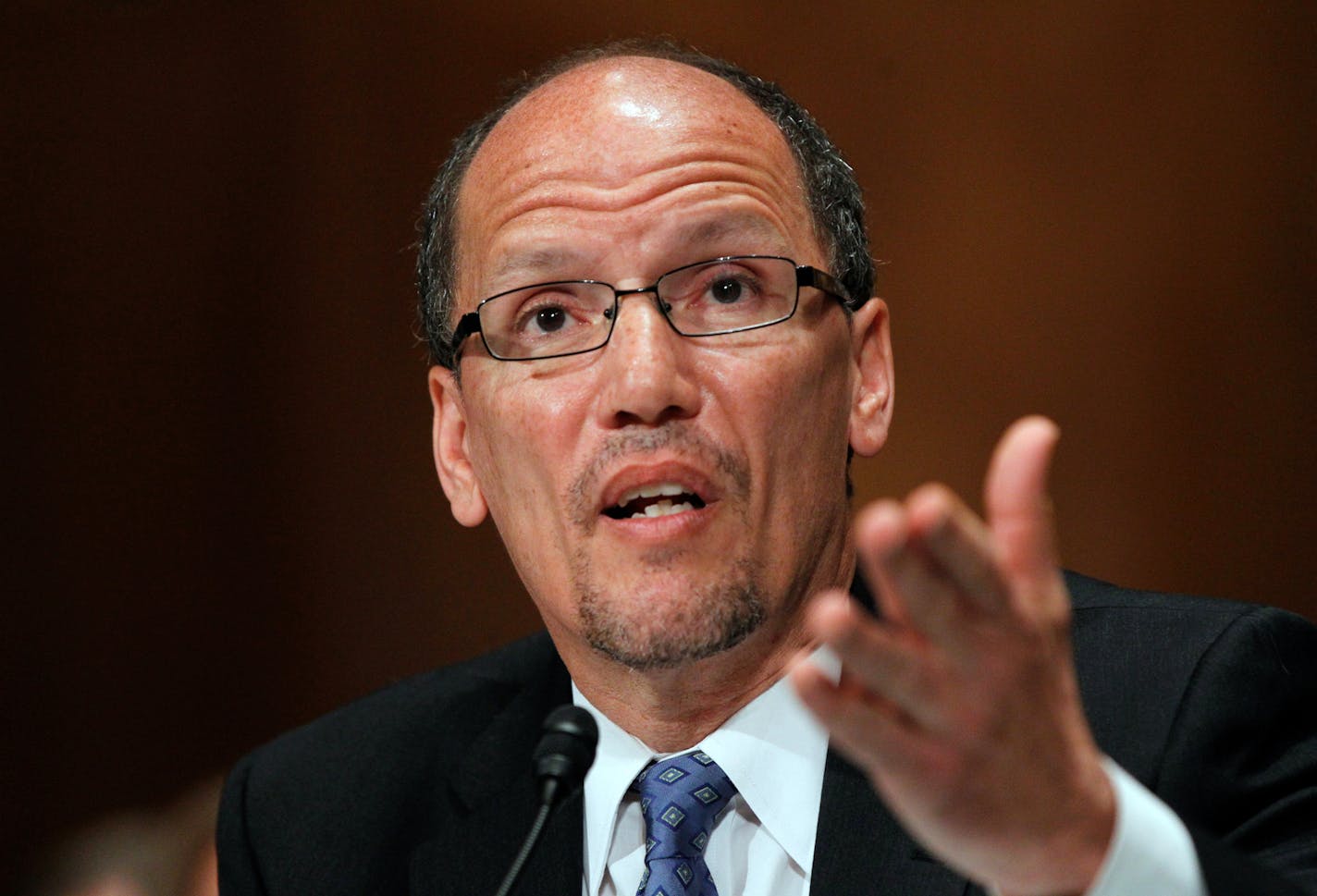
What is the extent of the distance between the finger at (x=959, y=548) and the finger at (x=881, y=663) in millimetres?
61

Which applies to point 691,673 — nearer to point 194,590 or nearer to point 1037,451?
Answer: point 1037,451

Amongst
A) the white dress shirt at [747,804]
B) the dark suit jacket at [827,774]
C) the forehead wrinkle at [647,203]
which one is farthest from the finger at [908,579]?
the forehead wrinkle at [647,203]

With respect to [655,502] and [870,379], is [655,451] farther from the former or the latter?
[870,379]

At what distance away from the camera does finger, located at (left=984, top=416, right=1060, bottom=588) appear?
1044mm

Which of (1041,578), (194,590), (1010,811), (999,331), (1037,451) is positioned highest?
(1037,451)

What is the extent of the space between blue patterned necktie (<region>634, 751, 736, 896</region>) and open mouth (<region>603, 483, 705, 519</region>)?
37 centimetres

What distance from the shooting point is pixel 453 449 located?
2.35 metres

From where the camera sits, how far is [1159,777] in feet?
5.64

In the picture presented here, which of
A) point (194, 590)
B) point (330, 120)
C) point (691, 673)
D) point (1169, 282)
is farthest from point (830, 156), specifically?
point (194, 590)

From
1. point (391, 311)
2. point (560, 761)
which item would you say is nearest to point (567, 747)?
point (560, 761)

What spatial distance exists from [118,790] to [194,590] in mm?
514

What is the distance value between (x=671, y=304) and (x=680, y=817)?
711mm

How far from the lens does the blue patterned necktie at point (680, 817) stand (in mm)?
1890

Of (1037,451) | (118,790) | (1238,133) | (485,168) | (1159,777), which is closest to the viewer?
(1037,451)
